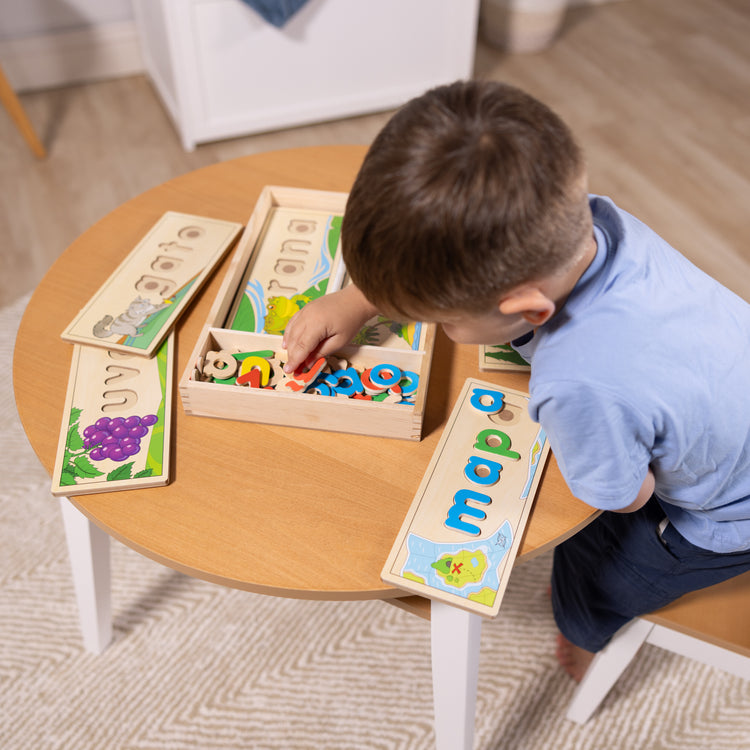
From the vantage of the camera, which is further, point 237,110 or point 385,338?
point 237,110

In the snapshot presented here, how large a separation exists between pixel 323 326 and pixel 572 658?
0.74 metres

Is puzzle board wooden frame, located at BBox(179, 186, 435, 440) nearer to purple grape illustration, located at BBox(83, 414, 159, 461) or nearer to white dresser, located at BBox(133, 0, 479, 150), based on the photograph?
purple grape illustration, located at BBox(83, 414, 159, 461)

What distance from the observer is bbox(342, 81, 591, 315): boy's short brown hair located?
0.53 meters

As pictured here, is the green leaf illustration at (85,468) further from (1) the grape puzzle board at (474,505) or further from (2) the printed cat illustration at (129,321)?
(1) the grape puzzle board at (474,505)

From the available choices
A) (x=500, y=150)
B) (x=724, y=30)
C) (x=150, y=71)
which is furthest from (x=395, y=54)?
(x=500, y=150)

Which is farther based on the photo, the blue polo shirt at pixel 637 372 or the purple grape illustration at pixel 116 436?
the purple grape illustration at pixel 116 436

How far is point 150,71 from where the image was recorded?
8.30 ft

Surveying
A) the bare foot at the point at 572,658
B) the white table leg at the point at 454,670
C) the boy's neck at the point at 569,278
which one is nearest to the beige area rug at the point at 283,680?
the bare foot at the point at 572,658

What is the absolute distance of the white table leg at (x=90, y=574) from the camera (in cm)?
97

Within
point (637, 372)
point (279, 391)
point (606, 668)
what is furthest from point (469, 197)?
point (606, 668)

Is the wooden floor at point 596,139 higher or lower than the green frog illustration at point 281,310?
lower

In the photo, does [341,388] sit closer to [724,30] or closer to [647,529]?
[647,529]

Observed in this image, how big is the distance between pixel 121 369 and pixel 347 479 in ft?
1.01

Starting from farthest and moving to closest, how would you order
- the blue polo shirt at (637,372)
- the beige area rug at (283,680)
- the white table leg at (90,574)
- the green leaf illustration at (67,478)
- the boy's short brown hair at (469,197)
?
1. the beige area rug at (283,680)
2. the white table leg at (90,574)
3. the green leaf illustration at (67,478)
4. the blue polo shirt at (637,372)
5. the boy's short brown hair at (469,197)
